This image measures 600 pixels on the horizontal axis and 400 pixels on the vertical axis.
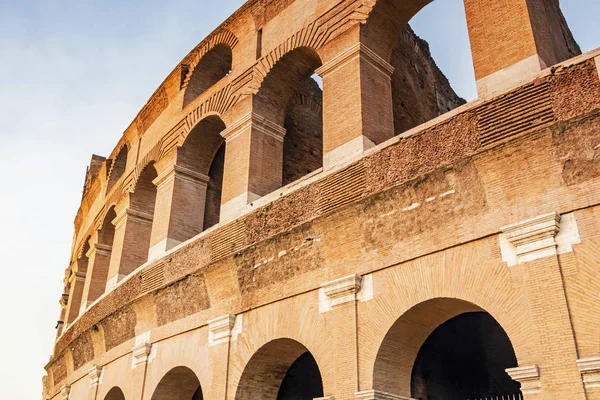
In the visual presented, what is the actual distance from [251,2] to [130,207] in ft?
14.8

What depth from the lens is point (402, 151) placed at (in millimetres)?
6172

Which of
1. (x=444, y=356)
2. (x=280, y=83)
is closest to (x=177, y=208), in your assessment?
(x=280, y=83)

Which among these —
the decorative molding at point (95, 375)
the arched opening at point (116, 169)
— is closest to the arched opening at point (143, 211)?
the decorative molding at point (95, 375)

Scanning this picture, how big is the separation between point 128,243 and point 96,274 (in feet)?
7.48

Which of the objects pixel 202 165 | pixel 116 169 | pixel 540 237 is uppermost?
pixel 116 169

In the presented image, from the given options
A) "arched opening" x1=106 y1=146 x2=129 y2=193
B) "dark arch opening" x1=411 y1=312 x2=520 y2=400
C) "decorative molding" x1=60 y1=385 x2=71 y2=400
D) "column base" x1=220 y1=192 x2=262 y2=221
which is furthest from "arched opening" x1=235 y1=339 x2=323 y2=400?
"arched opening" x1=106 y1=146 x2=129 y2=193

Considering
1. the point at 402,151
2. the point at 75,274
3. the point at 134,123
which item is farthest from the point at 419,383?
the point at 75,274

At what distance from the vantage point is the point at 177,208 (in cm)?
990

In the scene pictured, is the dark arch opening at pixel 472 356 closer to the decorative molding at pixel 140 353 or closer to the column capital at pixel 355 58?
the column capital at pixel 355 58

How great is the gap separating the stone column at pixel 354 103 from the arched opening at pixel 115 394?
5392 mm

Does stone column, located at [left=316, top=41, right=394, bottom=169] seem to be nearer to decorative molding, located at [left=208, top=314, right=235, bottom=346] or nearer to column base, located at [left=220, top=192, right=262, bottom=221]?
column base, located at [left=220, top=192, right=262, bottom=221]

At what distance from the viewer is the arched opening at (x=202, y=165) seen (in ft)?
33.0

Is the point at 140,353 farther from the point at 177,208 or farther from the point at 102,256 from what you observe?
the point at 102,256

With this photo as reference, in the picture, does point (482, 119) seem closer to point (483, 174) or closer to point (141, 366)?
point (483, 174)
